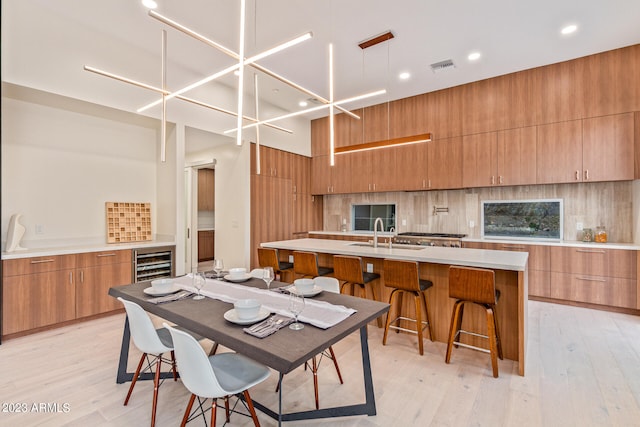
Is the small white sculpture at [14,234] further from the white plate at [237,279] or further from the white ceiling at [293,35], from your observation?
the white plate at [237,279]

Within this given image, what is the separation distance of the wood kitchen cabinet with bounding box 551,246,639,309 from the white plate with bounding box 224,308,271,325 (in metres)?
4.23

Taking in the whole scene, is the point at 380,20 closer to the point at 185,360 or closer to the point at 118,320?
the point at 185,360

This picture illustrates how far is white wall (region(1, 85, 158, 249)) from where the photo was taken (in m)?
3.46

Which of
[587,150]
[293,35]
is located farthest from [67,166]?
[587,150]

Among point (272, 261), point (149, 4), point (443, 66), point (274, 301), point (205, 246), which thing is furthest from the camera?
point (205, 246)

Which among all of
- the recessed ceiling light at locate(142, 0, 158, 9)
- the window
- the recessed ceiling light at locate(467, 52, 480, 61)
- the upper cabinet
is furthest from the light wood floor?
the recessed ceiling light at locate(467, 52, 480, 61)

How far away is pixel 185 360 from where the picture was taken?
1444 millimetres

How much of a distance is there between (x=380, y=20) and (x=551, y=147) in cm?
304

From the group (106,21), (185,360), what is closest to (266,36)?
(106,21)

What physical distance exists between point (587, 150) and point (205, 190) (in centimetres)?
770

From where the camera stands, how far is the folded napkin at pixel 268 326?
4.88 feet

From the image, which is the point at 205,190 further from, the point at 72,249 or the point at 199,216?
the point at 72,249

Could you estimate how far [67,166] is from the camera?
3.86m

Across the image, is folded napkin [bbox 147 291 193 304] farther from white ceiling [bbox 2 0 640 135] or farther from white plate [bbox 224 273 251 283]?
white ceiling [bbox 2 0 640 135]
